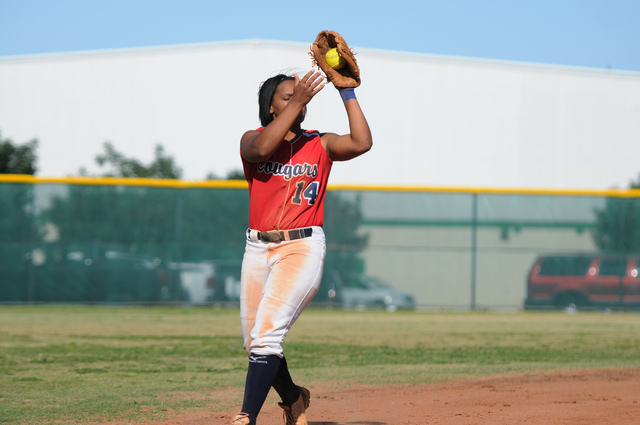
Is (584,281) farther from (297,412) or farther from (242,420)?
(242,420)

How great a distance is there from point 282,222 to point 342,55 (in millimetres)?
919

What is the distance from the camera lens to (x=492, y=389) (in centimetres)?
589

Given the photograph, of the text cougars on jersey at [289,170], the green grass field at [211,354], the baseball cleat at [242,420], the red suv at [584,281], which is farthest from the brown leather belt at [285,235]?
the red suv at [584,281]

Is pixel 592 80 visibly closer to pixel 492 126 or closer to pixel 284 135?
pixel 492 126

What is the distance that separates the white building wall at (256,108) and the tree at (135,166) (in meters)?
0.54

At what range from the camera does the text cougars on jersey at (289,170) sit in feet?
12.6

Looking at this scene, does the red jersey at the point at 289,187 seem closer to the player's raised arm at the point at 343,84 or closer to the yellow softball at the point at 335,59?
the player's raised arm at the point at 343,84

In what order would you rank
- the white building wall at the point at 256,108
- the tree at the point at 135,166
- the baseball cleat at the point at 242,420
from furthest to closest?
the white building wall at the point at 256,108 → the tree at the point at 135,166 → the baseball cleat at the point at 242,420

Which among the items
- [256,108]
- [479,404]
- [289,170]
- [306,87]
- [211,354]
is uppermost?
[256,108]

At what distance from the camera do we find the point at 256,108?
29.6 meters

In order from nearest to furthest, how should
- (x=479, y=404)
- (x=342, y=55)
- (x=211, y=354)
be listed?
(x=342, y=55) → (x=479, y=404) → (x=211, y=354)

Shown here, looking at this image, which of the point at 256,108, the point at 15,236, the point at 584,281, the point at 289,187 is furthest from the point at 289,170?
the point at 256,108

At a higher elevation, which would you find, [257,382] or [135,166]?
[135,166]

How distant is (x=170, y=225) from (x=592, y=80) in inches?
856
